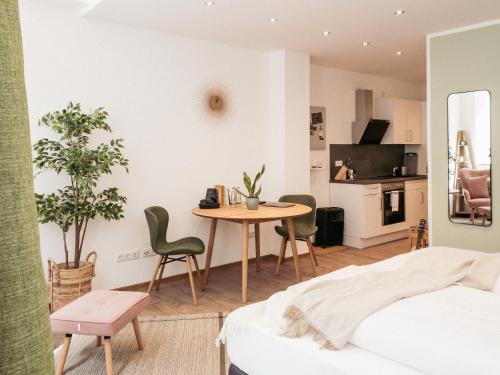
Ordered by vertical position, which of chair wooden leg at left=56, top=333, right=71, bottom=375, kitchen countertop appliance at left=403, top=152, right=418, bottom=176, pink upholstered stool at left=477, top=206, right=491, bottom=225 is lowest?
chair wooden leg at left=56, top=333, right=71, bottom=375

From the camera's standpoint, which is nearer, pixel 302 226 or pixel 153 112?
pixel 153 112

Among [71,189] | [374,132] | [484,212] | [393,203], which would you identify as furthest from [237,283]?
[374,132]

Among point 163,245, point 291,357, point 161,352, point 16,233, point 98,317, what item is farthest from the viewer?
point 163,245

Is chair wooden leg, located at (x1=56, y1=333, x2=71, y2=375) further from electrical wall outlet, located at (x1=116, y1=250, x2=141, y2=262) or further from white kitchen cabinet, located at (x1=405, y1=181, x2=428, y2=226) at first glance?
white kitchen cabinet, located at (x1=405, y1=181, x2=428, y2=226)

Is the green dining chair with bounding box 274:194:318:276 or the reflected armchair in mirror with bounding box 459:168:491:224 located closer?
the reflected armchair in mirror with bounding box 459:168:491:224

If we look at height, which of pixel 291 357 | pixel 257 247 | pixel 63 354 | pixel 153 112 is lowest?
pixel 63 354

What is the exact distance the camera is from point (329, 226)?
614cm

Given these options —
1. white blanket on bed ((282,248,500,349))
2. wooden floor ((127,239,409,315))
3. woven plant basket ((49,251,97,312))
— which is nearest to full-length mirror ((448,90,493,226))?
wooden floor ((127,239,409,315))

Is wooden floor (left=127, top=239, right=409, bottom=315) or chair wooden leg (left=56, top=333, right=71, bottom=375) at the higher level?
chair wooden leg (left=56, top=333, right=71, bottom=375)

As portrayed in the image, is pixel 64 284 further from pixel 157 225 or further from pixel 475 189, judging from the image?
pixel 475 189

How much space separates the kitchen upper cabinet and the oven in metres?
0.87

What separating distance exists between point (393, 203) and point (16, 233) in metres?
6.61

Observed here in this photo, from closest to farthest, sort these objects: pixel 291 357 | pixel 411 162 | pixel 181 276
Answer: pixel 291 357 < pixel 181 276 < pixel 411 162

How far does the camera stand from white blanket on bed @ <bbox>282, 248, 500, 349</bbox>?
1.90 m
